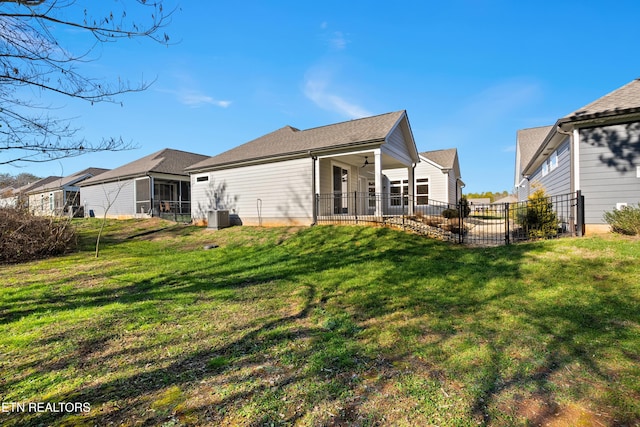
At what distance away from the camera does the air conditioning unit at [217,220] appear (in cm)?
1382

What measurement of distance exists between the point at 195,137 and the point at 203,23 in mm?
6909

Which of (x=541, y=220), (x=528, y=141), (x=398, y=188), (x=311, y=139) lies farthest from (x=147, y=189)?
(x=528, y=141)

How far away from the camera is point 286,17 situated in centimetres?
937

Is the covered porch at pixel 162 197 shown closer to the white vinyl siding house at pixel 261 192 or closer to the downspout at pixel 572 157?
the white vinyl siding house at pixel 261 192

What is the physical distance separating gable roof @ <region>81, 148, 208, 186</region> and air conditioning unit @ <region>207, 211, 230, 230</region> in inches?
211

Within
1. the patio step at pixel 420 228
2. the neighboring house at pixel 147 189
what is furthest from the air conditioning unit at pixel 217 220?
the patio step at pixel 420 228

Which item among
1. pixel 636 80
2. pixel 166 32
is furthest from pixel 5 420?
pixel 636 80

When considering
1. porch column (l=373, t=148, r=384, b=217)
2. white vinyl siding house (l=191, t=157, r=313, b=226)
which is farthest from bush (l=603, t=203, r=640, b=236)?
white vinyl siding house (l=191, t=157, r=313, b=226)

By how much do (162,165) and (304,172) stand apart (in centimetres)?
1313

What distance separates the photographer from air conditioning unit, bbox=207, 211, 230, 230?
45.3 feet

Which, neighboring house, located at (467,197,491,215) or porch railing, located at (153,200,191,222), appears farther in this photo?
porch railing, located at (153,200,191,222)

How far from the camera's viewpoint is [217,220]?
13.8 metres

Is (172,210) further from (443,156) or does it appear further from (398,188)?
(443,156)

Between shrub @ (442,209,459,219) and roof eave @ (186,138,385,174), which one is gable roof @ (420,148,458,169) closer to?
shrub @ (442,209,459,219)
